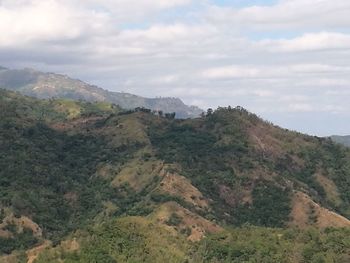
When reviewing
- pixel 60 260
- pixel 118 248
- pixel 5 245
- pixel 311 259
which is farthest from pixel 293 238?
pixel 5 245

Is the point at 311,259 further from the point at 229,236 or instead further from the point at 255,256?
the point at 229,236

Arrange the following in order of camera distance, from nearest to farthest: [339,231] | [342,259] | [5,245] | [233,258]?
[342,259], [233,258], [339,231], [5,245]

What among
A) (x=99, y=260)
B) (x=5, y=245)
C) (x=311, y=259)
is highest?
(x=311, y=259)

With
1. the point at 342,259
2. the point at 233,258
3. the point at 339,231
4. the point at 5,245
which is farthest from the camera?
the point at 5,245

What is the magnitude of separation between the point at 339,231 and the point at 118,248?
2546 inches

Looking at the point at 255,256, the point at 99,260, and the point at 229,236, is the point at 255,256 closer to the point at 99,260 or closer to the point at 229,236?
the point at 229,236

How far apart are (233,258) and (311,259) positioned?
68.9 feet

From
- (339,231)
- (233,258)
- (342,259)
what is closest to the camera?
(342,259)

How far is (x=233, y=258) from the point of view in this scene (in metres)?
157

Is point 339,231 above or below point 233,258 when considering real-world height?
above

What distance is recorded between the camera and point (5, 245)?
197m

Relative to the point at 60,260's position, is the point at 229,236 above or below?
above

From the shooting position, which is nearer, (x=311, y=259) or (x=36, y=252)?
(x=311, y=259)

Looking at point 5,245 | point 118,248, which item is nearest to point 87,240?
point 118,248
